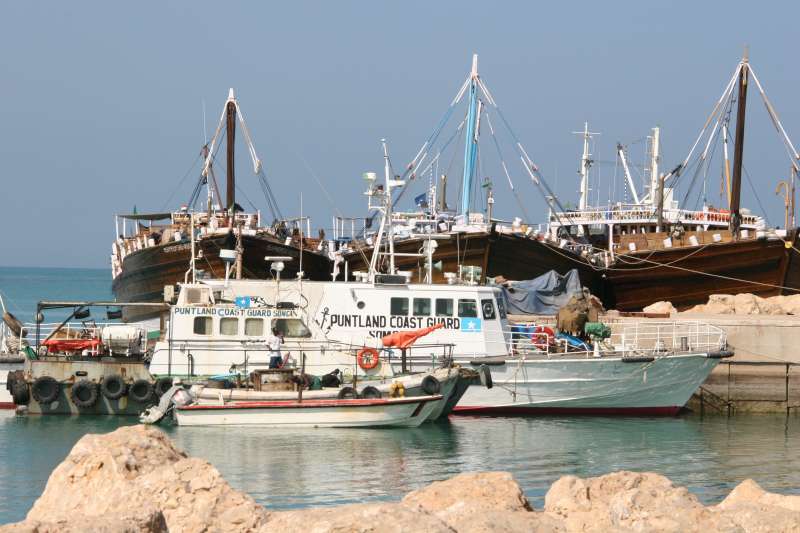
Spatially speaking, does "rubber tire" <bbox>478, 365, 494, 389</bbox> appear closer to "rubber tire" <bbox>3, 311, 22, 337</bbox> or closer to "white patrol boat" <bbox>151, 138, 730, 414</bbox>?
"white patrol boat" <bbox>151, 138, 730, 414</bbox>

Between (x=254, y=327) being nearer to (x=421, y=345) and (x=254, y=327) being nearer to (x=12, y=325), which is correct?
(x=421, y=345)

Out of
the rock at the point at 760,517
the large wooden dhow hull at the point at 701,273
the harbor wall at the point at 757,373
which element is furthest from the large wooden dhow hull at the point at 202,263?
the rock at the point at 760,517

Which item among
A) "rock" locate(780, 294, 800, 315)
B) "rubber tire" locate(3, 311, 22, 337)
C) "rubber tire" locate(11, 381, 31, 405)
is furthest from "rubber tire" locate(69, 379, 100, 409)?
"rock" locate(780, 294, 800, 315)

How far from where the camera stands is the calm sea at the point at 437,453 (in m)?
15.4

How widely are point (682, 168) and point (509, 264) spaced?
25.3ft

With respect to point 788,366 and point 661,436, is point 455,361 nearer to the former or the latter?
point 661,436

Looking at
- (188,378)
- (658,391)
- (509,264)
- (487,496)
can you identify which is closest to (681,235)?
(509,264)

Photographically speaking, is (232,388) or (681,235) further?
(681,235)

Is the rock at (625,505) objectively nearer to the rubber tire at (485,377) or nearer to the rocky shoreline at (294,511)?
the rocky shoreline at (294,511)

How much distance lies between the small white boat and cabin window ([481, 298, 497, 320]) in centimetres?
298

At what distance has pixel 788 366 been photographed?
77.7ft

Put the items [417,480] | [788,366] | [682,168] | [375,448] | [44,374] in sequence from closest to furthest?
[417,480] → [375,448] → [44,374] → [788,366] → [682,168]

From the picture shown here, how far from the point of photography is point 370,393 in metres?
20.2

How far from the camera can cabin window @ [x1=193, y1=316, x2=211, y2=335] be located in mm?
21750
